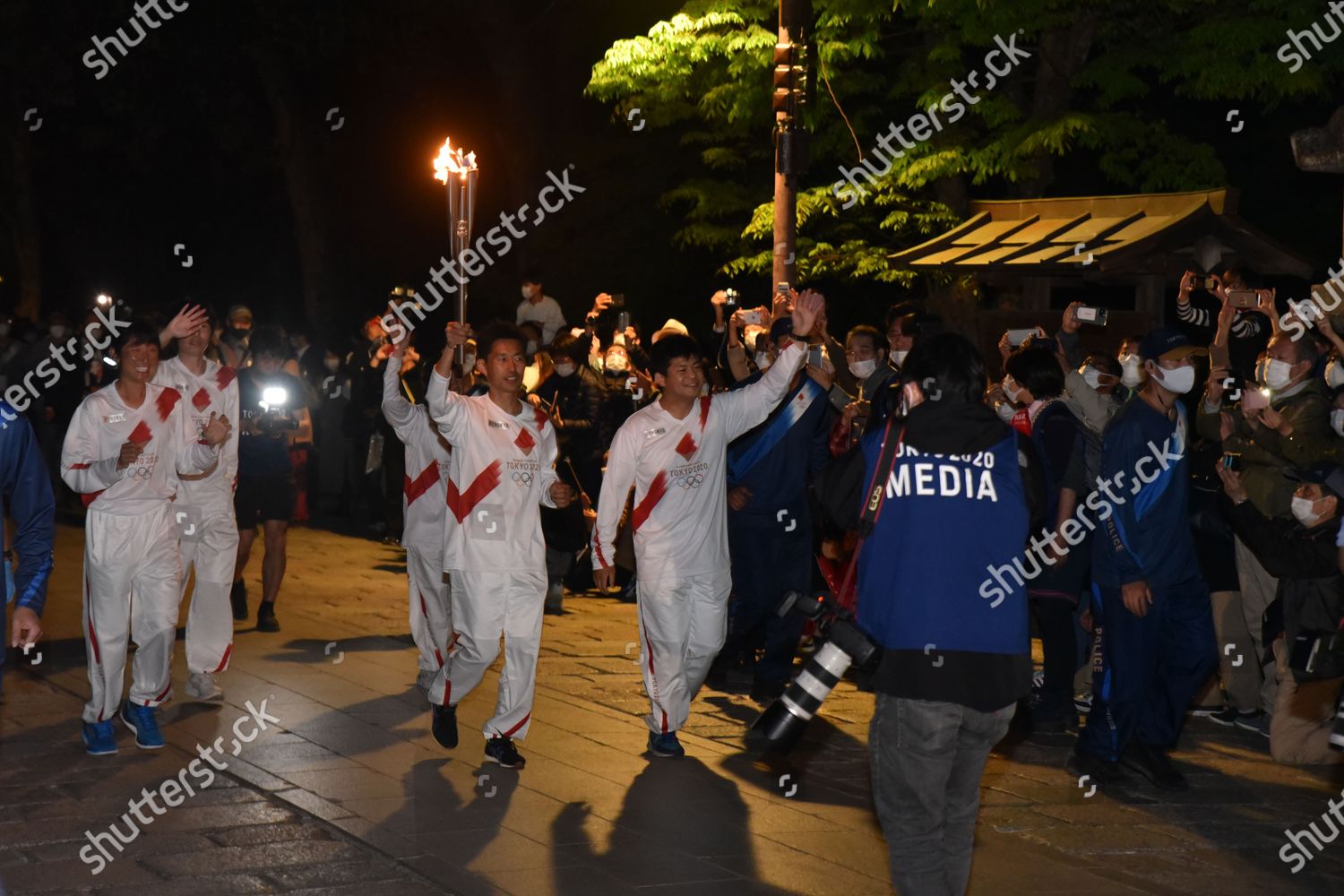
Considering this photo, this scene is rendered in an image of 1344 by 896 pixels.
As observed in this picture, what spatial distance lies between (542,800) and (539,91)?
1791 centimetres

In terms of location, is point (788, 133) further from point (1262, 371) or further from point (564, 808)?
point (564, 808)

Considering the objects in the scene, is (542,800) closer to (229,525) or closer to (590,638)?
(229,525)

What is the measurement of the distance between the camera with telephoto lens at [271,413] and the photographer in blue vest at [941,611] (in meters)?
7.14

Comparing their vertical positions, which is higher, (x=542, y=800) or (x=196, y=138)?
(x=196, y=138)

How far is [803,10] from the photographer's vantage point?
42.9 feet

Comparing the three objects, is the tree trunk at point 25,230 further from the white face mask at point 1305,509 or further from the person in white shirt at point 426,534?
the white face mask at point 1305,509

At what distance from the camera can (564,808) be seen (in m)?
7.21

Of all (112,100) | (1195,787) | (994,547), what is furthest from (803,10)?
(112,100)

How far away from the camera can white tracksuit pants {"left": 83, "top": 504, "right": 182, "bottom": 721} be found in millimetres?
8195

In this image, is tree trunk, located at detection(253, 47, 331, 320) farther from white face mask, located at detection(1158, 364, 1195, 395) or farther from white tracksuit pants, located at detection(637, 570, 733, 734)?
white face mask, located at detection(1158, 364, 1195, 395)

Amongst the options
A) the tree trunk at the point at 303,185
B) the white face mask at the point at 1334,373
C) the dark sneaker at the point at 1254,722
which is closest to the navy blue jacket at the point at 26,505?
the dark sneaker at the point at 1254,722

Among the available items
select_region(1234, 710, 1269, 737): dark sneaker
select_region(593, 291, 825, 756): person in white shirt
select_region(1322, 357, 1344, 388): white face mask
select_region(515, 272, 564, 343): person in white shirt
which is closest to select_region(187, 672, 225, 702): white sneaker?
select_region(593, 291, 825, 756): person in white shirt

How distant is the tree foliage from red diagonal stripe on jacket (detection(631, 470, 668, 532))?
6.57 m

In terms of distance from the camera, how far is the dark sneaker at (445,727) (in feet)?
26.6
